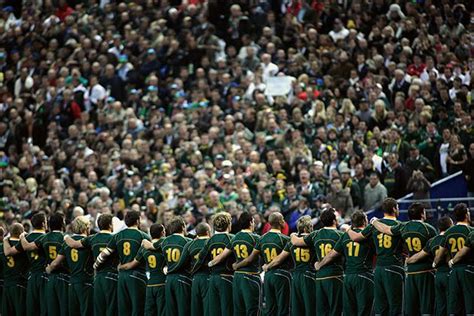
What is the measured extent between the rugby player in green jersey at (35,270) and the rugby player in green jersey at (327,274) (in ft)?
15.4

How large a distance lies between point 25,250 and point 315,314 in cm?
524

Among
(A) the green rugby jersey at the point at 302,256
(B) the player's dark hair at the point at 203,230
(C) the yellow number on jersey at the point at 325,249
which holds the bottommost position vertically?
(A) the green rugby jersey at the point at 302,256

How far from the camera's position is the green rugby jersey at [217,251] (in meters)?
18.5

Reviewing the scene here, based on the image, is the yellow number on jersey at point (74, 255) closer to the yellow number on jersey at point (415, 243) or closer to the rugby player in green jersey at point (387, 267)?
the rugby player in green jersey at point (387, 267)

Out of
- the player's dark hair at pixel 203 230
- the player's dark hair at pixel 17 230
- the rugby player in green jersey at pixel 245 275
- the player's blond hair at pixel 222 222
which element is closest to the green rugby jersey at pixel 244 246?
the rugby player in green jersey at pixel 245 275

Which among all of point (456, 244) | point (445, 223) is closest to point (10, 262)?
point (445, 223)

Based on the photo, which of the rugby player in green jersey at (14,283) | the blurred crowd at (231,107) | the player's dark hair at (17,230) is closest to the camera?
the player's dark hair at (17,230)

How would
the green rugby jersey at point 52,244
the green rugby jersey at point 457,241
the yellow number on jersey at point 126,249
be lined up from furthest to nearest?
the green rugby jersey at point 52,244 < the yellow number on jersey at point 126,249 < the green rugby jersey at point 457,241

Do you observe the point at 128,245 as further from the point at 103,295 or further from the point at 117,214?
the point at 117,214

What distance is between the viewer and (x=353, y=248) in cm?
1780

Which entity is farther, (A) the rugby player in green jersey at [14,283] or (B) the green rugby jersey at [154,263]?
(A) the rugby player in green jersey at [14,283]

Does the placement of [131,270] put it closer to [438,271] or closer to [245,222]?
[245,222]

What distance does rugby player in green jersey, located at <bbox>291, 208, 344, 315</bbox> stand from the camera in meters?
18.0

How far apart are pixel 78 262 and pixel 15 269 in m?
1.51
